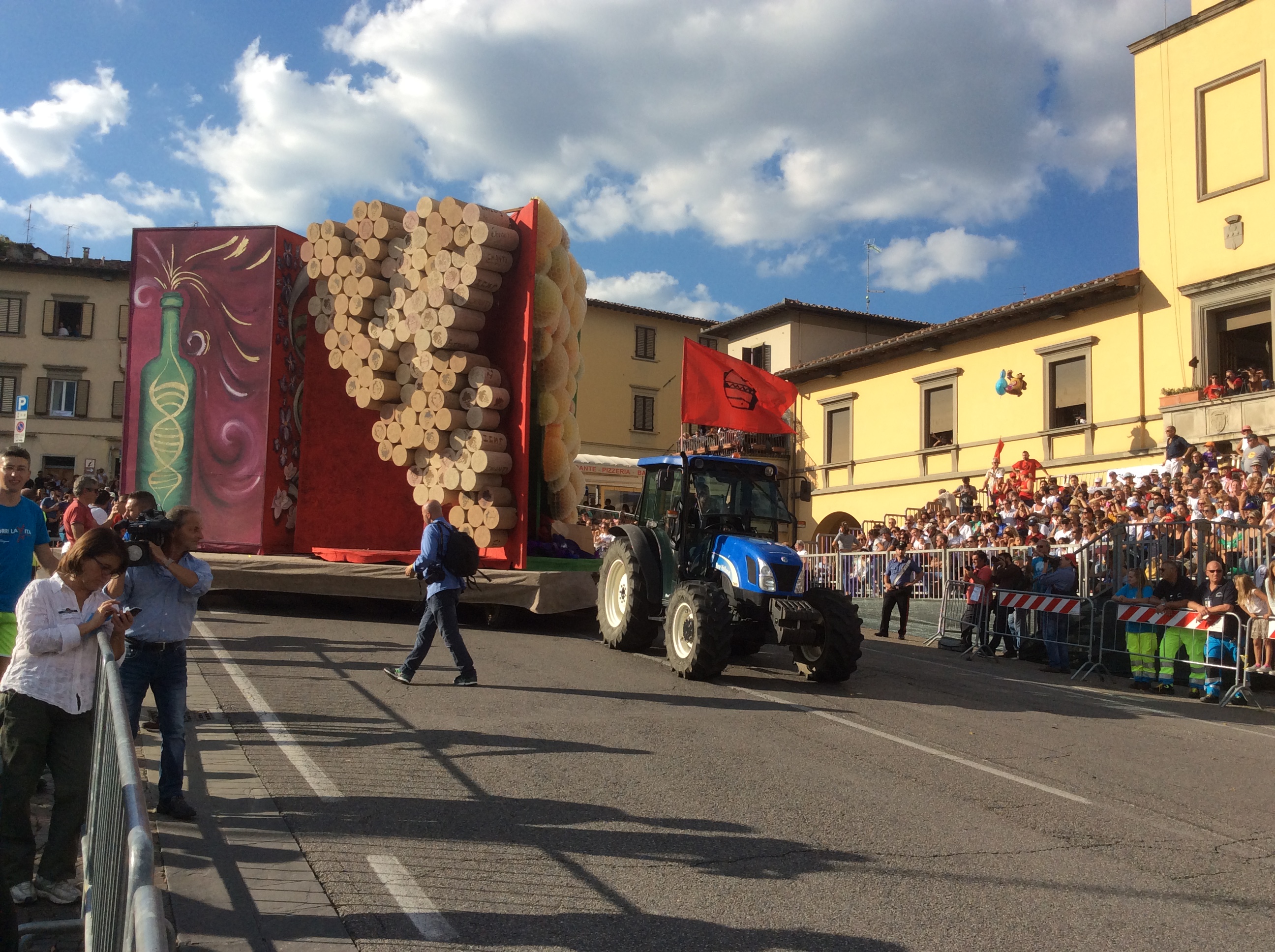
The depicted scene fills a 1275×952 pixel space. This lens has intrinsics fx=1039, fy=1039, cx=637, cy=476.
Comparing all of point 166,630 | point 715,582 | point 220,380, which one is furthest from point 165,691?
point 220,380

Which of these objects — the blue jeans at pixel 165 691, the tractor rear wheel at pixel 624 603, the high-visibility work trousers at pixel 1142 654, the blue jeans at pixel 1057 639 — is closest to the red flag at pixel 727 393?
the tractor rear wheel at pixel 624 603

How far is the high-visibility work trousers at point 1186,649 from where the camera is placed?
1196 centimetres

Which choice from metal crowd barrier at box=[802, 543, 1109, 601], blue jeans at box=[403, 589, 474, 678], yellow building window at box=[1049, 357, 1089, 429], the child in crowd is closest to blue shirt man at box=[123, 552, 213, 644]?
blue jeans at box=[403, 589, 474, 678]

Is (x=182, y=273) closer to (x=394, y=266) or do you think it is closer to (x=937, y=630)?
(x=394, y=266)

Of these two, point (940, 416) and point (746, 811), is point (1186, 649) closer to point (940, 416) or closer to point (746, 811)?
point (746, 811)

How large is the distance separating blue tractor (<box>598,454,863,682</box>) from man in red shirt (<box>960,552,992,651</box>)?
5.51m

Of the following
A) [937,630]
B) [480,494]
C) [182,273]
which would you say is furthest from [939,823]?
[182,273]

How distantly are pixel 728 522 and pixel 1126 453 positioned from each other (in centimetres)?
1497

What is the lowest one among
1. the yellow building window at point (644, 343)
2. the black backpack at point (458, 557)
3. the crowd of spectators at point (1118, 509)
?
the black backpack at point (458, 557)

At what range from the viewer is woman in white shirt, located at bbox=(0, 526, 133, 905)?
4055mm

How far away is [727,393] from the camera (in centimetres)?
1487

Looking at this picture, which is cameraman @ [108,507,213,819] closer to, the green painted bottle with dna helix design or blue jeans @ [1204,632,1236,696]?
the green painted bottle with dna helix design

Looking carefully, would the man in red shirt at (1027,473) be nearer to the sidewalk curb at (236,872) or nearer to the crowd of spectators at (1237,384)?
the crowd of spectators at (1237,384)

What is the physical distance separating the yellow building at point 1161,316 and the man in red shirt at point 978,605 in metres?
7.38
